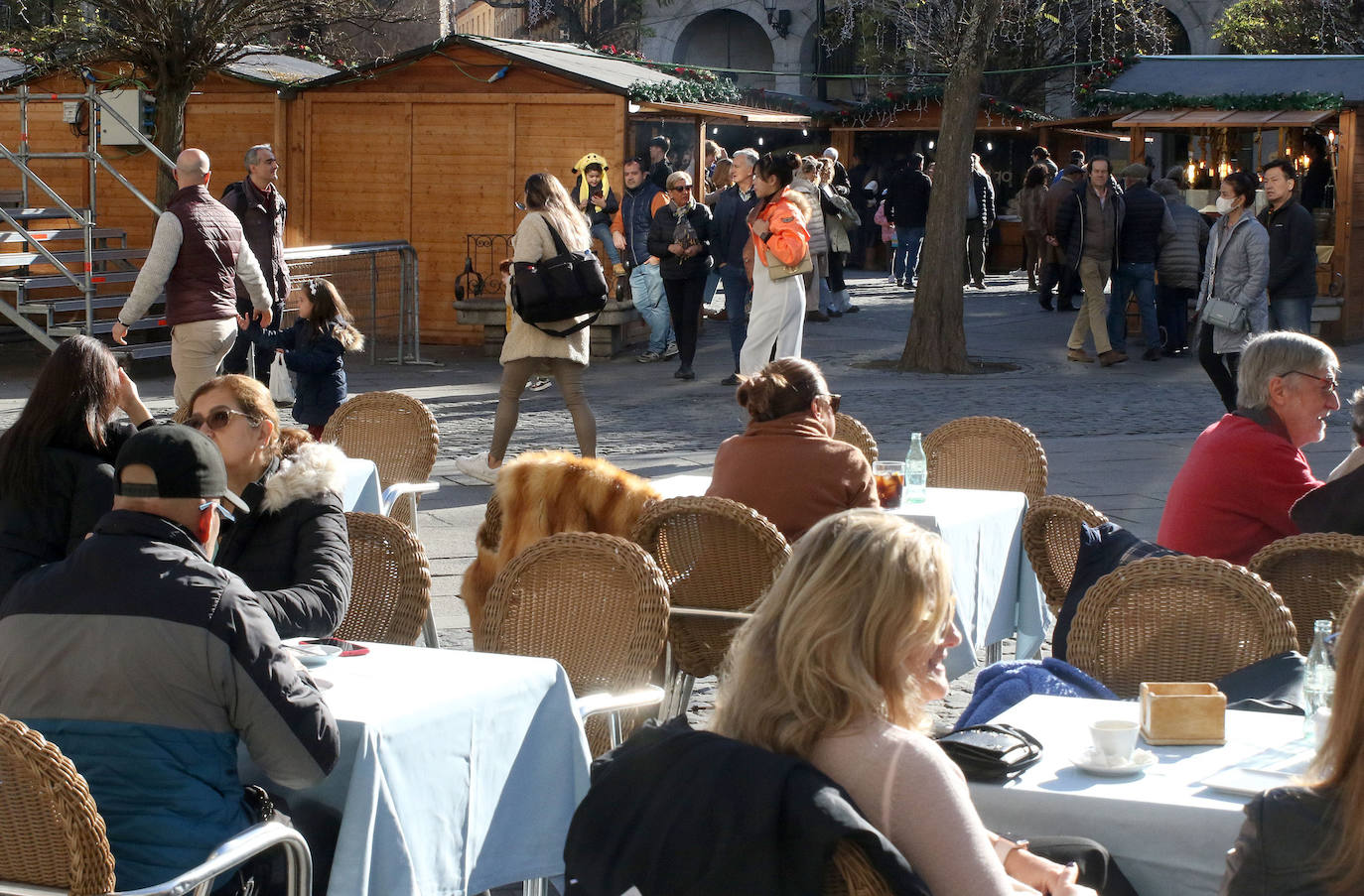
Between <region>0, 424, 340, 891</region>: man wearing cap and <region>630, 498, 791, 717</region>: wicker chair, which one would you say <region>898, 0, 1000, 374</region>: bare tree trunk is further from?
<region>0, 424, 340, 891</region>: man wearing cap

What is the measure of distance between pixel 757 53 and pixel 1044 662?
46127 millimetres

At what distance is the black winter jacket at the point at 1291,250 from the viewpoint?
12461 mm

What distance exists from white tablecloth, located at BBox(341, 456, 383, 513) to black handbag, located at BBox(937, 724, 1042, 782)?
12.6ft

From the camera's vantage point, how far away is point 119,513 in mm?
3309

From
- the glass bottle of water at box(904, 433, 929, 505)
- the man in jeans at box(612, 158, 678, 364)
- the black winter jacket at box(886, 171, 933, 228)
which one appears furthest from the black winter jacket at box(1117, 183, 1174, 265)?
the glass bottle of water at box(904, 433, 929, 505)

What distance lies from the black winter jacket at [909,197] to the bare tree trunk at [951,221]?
6685 mm

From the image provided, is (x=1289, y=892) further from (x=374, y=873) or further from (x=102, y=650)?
(x=102, y=650)

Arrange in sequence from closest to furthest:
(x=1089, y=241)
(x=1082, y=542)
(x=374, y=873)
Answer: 1. (x=374, y=873)
2. (x=1082, y=542)
3. (x=1089, y=241)

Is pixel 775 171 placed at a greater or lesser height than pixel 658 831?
greater

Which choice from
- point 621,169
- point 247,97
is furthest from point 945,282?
point 247,97

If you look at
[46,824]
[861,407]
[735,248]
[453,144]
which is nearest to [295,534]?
[46,824]

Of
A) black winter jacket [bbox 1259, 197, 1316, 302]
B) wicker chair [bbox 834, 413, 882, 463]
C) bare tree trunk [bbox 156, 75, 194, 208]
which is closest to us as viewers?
wicker chair [bbox 834, 413, 882, 463]

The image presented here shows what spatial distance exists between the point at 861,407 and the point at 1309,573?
8535 millimetres

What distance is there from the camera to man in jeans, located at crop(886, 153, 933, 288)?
21.9 meters
